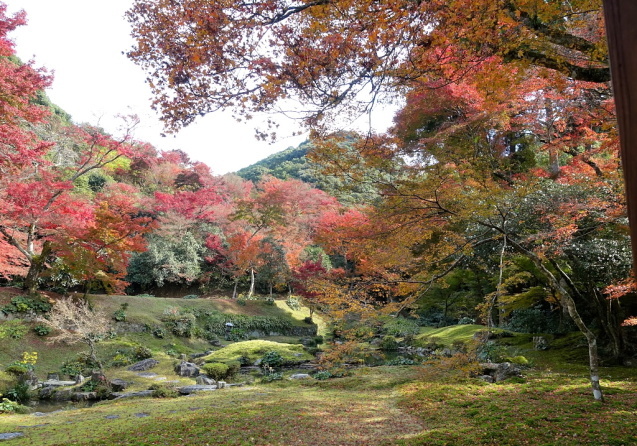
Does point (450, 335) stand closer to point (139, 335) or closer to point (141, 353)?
point (141, 353)

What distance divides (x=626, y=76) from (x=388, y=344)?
1554cm

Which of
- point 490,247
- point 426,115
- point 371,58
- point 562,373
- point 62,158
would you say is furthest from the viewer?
point 62,158

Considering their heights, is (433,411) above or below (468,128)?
below

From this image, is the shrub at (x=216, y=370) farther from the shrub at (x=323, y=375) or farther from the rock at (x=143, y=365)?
the shrub at (x=323, y=375)

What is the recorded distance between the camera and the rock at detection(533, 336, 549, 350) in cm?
1046

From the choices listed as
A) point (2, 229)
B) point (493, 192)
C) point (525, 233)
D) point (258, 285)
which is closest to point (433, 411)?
point (493, 192)

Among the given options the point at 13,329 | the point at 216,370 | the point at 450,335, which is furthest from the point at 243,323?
the point at 450,335

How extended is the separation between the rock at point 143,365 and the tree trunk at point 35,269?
17.2 feet

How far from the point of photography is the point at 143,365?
11203 mm

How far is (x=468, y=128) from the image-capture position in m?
12.1

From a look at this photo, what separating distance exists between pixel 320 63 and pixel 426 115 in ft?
36.2

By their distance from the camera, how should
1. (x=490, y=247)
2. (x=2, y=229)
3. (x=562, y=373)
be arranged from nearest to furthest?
(x=562, y=373)
(x=490, y=247)
(x=2, y=229)

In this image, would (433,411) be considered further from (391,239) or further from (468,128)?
(468,128)

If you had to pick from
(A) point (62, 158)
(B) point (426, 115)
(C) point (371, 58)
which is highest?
(A) point (62, 158)
